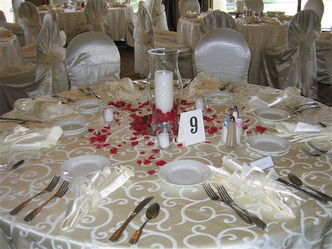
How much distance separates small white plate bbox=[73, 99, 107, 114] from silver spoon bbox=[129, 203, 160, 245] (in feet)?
3.01

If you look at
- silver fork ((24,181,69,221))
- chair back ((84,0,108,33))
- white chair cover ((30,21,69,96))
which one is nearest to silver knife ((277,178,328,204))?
silver fork ((24,181,69,221))

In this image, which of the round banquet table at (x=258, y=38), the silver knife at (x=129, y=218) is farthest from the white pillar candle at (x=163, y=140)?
the round banquet table at (x=258, y=38)

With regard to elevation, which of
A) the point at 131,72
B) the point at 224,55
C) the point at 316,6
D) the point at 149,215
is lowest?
the point at 131,72

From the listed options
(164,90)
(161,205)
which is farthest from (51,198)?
(164,90)

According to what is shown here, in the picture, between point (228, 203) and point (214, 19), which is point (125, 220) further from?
point (214, 19)

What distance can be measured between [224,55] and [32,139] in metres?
1.57

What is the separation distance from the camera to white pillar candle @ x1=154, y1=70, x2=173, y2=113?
151cm

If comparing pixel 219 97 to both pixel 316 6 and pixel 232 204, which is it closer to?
pixel 232 204

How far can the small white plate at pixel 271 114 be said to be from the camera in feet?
5.57

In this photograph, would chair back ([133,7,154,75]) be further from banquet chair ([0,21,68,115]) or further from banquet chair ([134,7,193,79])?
banquet chair ([0,21,68,115])

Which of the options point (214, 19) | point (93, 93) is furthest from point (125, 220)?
point (214, 19)

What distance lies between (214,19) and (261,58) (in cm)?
87

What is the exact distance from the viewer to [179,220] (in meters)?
1.01

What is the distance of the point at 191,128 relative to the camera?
4.83 ft
